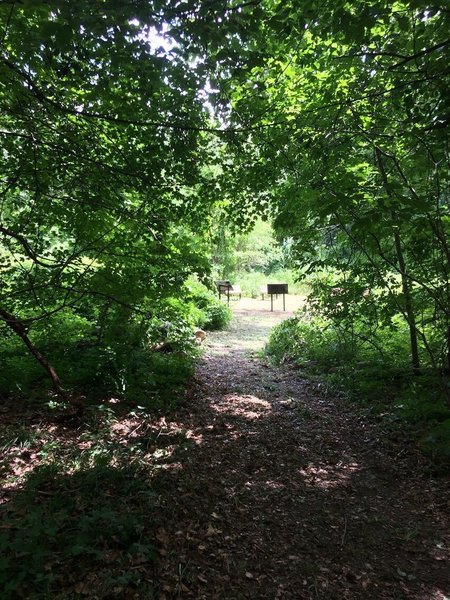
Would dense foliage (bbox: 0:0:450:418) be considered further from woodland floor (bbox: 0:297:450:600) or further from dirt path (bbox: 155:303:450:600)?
dirt path (bbox: 155:303:450:600)

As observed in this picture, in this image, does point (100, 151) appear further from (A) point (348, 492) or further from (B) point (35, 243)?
(A) point (348, 492)

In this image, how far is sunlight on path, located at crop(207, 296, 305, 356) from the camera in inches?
413

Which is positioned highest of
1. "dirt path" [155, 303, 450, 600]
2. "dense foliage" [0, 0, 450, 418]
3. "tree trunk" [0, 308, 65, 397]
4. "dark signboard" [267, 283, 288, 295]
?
"dense foliage" [0, 0, 450, 418]

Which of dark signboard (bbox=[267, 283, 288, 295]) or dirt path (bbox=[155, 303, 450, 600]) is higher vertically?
dark signboard (bbox=[267, 283, 288, 295])

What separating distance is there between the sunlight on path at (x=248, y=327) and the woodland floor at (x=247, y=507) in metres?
5.12

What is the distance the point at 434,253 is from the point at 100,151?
4.42 meters

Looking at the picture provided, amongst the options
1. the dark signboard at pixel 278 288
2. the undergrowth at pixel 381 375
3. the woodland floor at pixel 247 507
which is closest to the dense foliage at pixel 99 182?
the woodland floor at pixel 247 507

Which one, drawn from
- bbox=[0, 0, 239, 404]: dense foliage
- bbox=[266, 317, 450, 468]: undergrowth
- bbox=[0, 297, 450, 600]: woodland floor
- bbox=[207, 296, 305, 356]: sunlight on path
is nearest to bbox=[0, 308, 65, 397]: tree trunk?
bbox=[0, 0, 239, 404]: dense foliage

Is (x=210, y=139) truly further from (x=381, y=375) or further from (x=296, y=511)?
(x=381, y=375)

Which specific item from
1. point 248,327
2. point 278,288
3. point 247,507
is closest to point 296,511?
point 247,507

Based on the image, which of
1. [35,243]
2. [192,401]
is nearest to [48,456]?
[192,401]

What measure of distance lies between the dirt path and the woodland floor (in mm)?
11

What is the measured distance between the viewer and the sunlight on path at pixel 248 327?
1049 centimetres

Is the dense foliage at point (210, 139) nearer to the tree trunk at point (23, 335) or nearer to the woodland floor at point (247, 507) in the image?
the tree trunk at point (23, 335)
